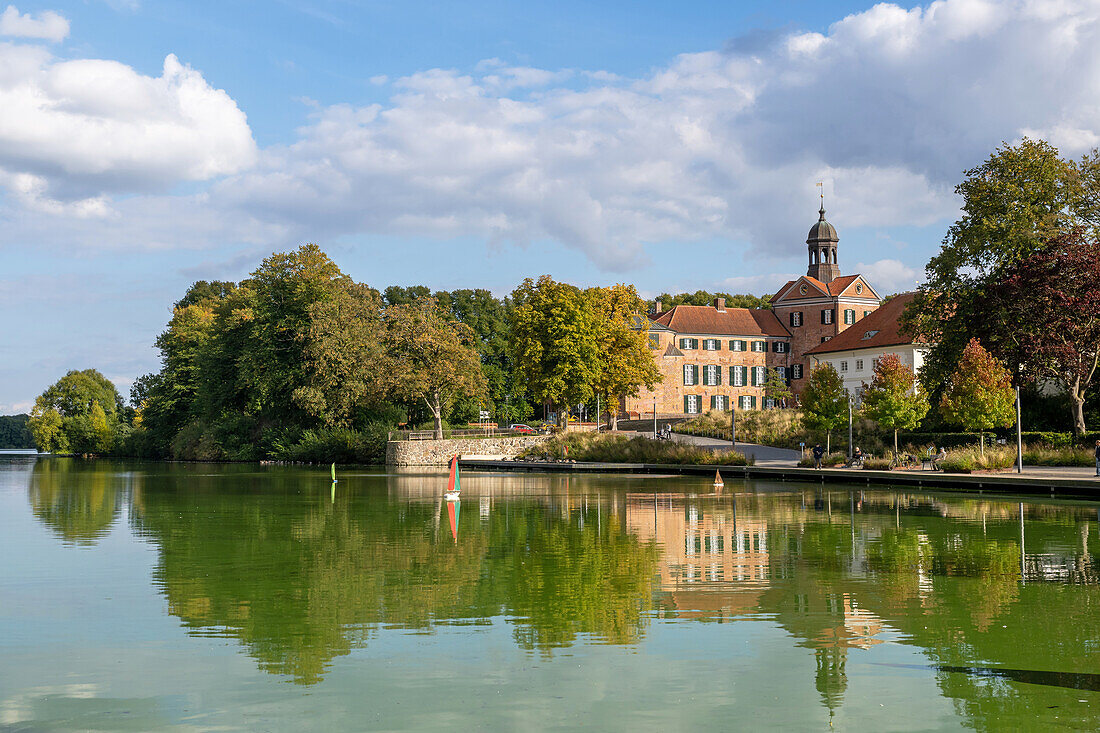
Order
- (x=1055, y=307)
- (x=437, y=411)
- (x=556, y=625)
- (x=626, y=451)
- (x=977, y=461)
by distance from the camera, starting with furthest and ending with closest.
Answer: (x=437, y=411)
(x=626, y=451)
(x=1055, y=307)
(x=977, y=461)
(x=556, y=625)

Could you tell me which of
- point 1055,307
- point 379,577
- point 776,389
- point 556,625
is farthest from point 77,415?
point 556,625

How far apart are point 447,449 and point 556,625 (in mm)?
52132

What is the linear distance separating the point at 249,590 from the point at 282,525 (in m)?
9.51

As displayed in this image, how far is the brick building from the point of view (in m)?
83.7

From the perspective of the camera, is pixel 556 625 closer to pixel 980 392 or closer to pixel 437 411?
pixel 980 392

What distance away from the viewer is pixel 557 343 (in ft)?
200

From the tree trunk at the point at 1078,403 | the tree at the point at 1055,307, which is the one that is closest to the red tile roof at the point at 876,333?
the tree trunk at the point at 1078,403

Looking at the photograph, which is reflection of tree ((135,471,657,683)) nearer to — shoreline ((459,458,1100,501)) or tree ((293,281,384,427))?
shoreline ((459,458,1100,501))

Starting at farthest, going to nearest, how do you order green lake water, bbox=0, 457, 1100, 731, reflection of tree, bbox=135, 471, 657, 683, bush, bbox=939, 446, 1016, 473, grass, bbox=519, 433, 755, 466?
1. grass, bbox=519, 433, 755, 466
2. bush, bbox=939, 446, 1016, 473
3. reflection of tree, bbox=135, 471, 657, 683
4. green lake water, bbox=0, 457, 1100, 731

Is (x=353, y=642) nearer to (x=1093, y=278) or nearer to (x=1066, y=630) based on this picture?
(x=1066, y=630)

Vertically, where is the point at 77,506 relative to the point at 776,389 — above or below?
below

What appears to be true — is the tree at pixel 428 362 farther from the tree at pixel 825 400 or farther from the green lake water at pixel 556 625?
the green lake water at pixel 556 625

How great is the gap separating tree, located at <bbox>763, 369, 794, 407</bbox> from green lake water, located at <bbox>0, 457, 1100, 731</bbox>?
197 feet

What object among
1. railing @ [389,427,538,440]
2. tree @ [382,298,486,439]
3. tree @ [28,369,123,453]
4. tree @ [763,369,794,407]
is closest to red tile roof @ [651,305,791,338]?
tree @ [763,369,794,407]
